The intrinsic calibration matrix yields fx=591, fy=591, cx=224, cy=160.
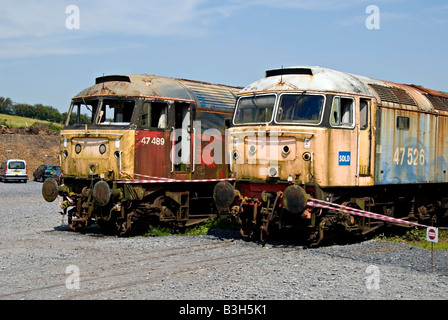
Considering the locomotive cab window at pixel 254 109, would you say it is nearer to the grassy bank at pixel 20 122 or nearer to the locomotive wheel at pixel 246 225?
the locomotive wheel at pixel 246 225

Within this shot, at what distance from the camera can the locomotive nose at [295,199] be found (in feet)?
35.9

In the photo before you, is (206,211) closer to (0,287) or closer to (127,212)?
(127,212)

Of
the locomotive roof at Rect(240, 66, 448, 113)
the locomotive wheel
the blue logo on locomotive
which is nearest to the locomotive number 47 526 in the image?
the locomotive roof at Rect(240, 66, 448, 113)

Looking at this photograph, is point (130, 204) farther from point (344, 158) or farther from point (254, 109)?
point (344, 158)

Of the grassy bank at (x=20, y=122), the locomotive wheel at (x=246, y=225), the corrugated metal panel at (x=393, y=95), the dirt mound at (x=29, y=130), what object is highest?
the grassy bank at (x=20, y=122)

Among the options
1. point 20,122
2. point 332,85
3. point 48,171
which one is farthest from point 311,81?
point 20,122

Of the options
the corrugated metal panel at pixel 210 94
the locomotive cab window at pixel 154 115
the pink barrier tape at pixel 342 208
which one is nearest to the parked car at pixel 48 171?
the corrugated metal panel at pixel 210 94

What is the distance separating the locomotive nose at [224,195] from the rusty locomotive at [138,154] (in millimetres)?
1983

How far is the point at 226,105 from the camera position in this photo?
15.4 m

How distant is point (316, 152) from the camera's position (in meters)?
11.4

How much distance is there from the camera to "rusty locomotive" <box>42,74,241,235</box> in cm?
1328

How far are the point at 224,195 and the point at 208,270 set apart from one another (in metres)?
2.92

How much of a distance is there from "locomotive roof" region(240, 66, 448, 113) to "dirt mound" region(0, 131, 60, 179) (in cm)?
4265
